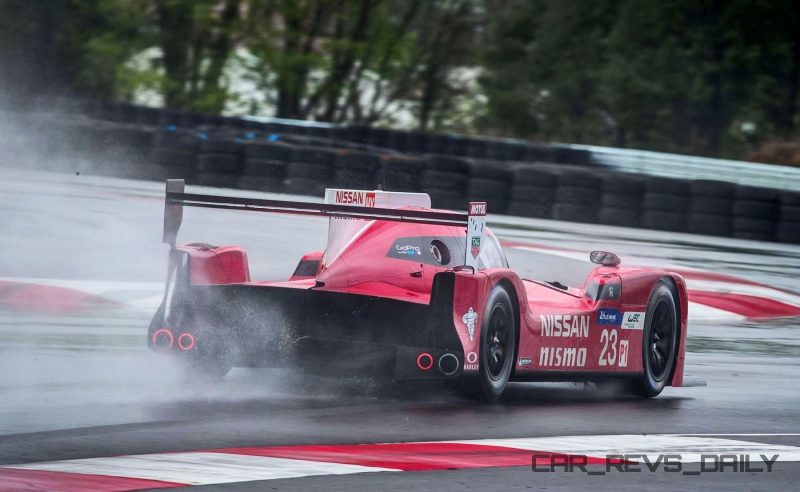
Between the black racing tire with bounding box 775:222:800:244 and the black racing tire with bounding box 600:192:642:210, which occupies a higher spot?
the black racing tire with bounding box 600:192:642:210

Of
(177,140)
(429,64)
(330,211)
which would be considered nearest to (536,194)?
(177,140)

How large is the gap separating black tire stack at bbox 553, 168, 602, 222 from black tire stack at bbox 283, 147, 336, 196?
3.28 m

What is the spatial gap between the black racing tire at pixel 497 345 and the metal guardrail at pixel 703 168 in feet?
52.0

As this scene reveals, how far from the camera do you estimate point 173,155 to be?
67.3ft

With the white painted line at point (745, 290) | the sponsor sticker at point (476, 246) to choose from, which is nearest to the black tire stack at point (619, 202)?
the white painted line at point (745, 290)

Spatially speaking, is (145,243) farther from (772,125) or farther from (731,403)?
(772,125)

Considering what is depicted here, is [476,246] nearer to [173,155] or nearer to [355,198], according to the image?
[355,198]

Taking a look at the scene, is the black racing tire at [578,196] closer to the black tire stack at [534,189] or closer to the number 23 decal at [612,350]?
the black tire stack at [534,189]

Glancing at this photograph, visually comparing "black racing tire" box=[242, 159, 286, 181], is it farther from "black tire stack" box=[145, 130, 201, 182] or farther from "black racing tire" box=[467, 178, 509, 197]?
"black racing tire" box=[467, 178, 509, 197]

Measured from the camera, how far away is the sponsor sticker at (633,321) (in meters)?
7.78

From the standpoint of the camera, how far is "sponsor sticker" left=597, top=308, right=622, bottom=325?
300 inches

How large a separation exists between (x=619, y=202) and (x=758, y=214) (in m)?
1.94

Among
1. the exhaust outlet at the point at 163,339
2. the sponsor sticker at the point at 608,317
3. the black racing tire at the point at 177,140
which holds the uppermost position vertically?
the black racing tire at the point at 177,140

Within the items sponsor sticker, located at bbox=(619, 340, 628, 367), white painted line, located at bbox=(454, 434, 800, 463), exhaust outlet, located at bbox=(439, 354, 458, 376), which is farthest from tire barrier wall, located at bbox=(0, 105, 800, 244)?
white painted line, located at bbox=(454, 434, 800, 463)
